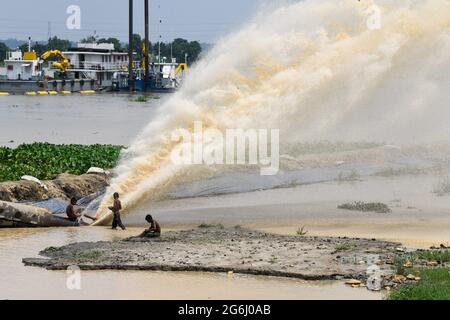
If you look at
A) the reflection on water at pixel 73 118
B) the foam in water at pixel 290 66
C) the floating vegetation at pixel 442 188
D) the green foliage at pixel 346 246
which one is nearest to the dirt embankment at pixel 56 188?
the foam in water at pixel 290 66

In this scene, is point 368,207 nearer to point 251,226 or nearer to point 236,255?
point 251,226

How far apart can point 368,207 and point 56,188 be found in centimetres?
922

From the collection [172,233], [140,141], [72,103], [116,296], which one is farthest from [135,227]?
[72,103]

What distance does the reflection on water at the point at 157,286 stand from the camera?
18312 millimetres

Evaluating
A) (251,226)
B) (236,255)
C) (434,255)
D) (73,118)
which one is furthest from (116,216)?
(73,118)

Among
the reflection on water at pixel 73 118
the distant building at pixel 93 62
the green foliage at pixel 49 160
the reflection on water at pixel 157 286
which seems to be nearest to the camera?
the reflection on water at pixel 157 286

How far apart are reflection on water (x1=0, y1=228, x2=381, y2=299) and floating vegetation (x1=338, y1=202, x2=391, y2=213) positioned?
9376mm

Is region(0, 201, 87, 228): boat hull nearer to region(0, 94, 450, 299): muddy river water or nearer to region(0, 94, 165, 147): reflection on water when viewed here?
region(0, 94, 450, 299): muddy river water

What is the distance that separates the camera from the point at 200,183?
107 ft

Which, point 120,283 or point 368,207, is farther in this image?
point 368,207

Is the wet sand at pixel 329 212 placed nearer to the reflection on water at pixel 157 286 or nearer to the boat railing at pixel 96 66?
the reflection on water at pixel 157 286

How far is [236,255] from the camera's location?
2127 cm

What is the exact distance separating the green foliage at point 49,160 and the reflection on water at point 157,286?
12.6 meters

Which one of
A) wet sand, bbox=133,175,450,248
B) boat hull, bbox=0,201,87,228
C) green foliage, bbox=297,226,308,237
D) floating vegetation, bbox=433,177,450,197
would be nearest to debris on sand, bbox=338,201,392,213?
wet sand, bbox=133,175,450,248
